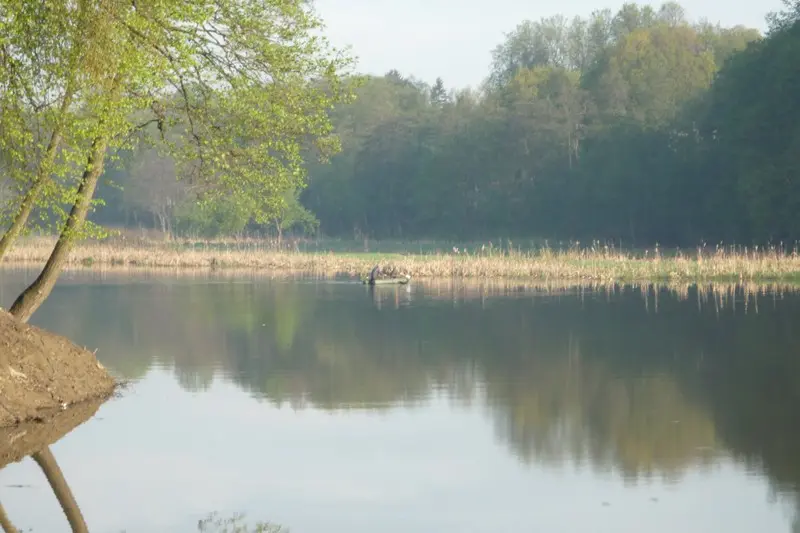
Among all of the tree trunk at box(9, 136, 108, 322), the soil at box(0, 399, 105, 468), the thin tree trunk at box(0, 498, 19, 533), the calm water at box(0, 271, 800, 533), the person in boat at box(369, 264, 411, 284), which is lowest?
the calm water at box(0, 271, 800, 533)

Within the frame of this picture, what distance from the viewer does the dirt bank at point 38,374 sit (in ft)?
56.7

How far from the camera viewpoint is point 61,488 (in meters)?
13.8

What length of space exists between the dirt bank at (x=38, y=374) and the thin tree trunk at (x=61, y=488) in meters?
1.72

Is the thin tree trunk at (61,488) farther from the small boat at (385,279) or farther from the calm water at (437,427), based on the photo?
the small boat at (385,279)

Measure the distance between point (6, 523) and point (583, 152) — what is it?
→ 85628mm

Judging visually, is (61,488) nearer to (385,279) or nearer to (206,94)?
(206,94)

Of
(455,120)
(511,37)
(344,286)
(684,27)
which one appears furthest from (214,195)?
(511,37)

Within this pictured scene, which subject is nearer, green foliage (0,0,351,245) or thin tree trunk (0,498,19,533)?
thin tree trunk (0,498,19,533)

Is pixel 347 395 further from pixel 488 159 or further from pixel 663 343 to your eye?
pixel 488 159

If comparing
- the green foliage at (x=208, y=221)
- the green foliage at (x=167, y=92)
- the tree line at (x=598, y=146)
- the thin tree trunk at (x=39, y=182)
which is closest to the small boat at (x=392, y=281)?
the tree line at (x=598, y=146)

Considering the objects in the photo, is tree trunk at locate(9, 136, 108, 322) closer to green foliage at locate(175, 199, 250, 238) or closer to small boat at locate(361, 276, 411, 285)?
small boat at locate(361, 276, 411, 285)

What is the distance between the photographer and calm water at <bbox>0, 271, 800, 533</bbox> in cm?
1275

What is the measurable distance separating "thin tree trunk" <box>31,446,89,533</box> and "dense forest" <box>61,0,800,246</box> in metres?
50.5

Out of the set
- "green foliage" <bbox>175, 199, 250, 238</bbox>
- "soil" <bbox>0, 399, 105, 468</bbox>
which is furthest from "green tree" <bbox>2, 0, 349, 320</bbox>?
"green foliage" <bbox>175, 199, 250, 238</bbox>
